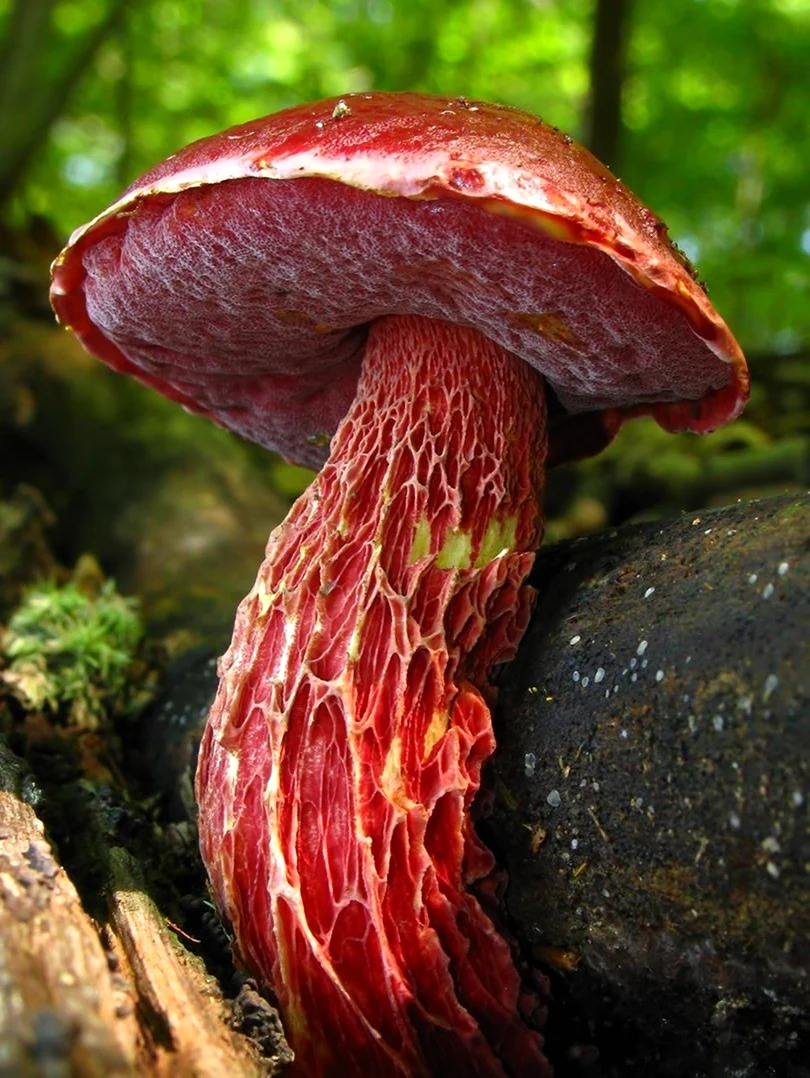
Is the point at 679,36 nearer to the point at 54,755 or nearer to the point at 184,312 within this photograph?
the point at 184,312

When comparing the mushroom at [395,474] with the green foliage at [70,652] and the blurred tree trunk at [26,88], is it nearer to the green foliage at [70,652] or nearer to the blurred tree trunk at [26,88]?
the green foliage at [70,652]

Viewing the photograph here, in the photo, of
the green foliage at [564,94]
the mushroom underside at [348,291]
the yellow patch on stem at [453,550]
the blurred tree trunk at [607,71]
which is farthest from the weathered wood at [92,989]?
the blurred tree trunk at [607,71]

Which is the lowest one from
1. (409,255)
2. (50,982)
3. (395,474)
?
(50,982)

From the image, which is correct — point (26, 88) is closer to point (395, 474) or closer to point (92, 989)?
point (395, 474)

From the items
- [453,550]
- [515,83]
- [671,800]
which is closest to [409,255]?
[453,550]

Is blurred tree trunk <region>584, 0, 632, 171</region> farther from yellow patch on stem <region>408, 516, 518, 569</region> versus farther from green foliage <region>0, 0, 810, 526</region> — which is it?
yellow patch on stem <region>408, 516, 518, 569</region>

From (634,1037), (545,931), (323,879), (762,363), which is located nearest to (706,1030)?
(634,1037)
